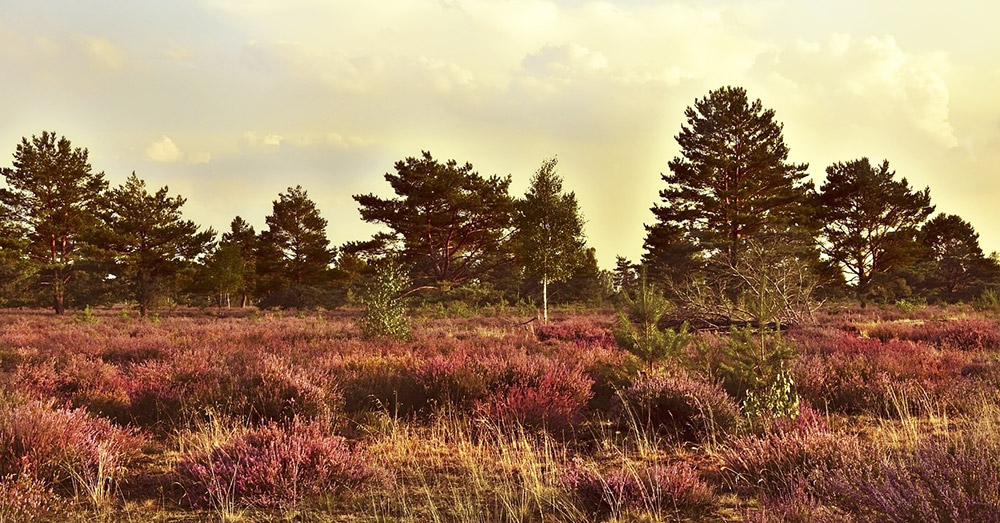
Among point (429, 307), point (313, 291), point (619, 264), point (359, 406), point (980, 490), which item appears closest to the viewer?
point (980, 490)

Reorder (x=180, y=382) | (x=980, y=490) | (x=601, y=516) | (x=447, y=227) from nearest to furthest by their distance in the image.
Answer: (x=980, y=490) → (x=601, y=516) → (x=180, y=382) → (x=447, y=227)

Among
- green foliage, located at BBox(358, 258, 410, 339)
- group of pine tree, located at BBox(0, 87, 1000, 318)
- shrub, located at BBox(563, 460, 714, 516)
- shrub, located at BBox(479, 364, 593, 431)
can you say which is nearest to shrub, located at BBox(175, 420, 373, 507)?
shrub, located at BBox(563, 460, 714, 516)

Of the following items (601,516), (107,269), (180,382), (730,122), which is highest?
(730,122)

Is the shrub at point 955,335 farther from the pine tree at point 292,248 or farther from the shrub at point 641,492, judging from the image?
the pine tree at point 292,248

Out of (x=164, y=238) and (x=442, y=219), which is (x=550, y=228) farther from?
(x=164, y=238)

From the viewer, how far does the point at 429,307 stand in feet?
101

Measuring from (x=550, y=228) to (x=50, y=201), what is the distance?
36.3 meters

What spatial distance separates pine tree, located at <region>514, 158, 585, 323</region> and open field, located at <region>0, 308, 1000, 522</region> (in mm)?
13534

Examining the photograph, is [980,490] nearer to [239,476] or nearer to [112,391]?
[239,476]

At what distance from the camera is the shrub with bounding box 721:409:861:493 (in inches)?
161

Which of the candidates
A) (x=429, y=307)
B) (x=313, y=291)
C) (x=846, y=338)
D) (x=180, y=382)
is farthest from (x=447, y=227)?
(x=180, y=382)

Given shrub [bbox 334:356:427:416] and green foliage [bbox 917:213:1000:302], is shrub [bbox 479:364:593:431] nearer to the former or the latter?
shrub [bbox 334:356:427:416]

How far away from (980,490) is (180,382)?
795 cm

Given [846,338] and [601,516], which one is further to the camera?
[846,338]
